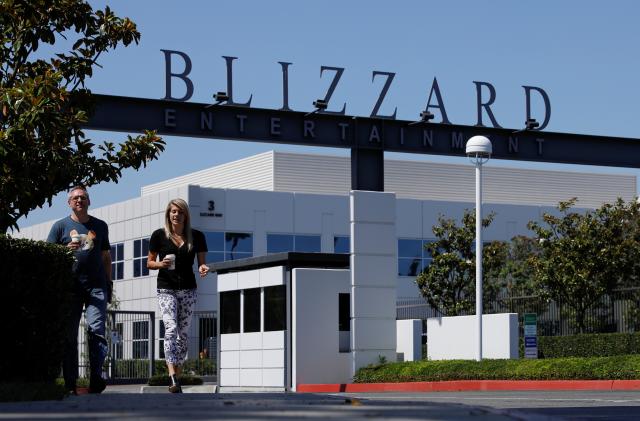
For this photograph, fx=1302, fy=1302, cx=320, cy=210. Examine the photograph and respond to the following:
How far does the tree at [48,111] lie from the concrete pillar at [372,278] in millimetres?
9691

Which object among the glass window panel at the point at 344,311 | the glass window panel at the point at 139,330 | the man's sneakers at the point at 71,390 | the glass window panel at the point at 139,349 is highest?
the glass window panel at the point at 344,311

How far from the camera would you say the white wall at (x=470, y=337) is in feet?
84.6

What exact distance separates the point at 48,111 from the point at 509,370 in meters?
11.7

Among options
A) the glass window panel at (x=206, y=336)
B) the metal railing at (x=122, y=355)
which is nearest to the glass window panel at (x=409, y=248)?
the glass window panel at (x=206, y=336)

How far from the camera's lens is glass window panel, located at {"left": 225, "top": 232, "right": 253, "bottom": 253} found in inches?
2343

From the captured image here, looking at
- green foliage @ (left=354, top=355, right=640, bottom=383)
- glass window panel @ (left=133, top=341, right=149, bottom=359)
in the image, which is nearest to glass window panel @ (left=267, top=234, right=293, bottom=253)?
glass window panel @ (left=133, top=341, right=149, bottom=359)

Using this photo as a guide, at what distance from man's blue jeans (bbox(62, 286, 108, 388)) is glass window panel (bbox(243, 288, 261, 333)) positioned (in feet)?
51.7

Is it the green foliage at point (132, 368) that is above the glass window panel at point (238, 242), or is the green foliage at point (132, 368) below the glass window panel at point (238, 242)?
below

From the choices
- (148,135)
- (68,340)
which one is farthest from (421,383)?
(68,340)

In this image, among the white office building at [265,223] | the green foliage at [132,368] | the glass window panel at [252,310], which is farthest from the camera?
the white office building at [265,223]

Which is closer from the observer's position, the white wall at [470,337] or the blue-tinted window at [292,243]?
the white wall at [470,337]

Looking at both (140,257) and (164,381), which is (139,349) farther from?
(140,257)

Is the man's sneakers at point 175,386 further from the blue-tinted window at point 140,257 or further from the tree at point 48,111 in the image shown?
the blue-tinted window at point 140,257

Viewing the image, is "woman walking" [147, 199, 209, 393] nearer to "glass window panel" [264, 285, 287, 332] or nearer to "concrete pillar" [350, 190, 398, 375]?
"concrete pillar" [350, 190, 398, 375]
